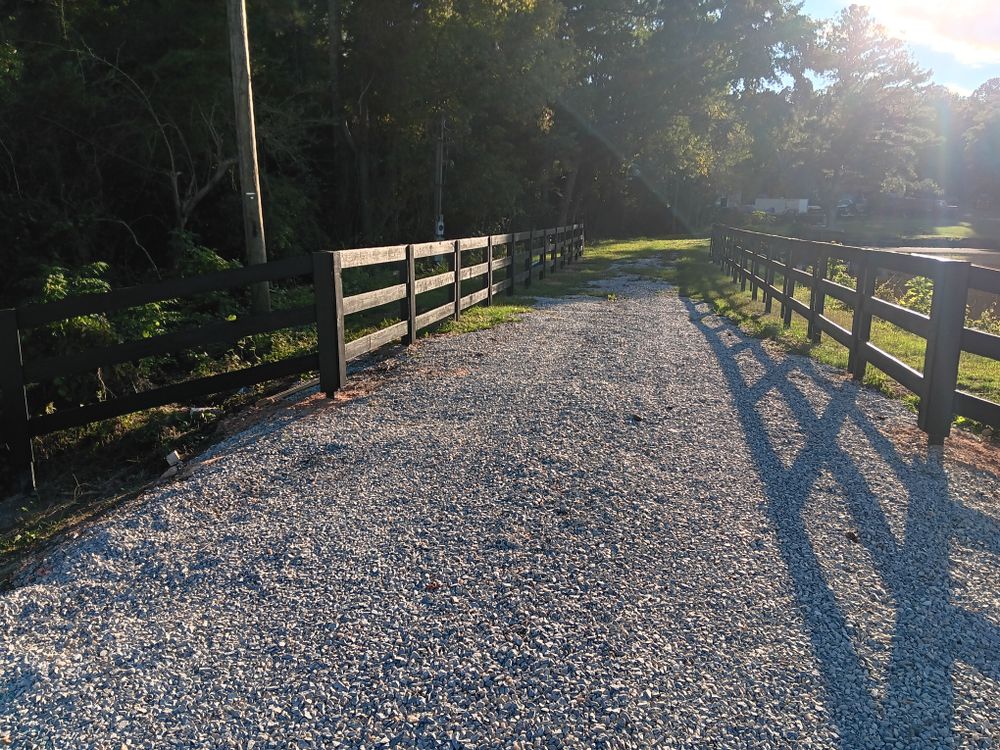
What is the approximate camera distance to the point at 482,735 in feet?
7.93

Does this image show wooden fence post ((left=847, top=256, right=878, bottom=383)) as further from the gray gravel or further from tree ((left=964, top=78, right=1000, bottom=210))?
tree ((left=964, top=78, right=1000, bottom=210))

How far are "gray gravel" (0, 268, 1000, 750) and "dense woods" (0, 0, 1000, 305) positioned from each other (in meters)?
6.17

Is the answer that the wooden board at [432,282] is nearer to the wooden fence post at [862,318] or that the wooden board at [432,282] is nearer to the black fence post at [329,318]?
the black fence post at [329,318]

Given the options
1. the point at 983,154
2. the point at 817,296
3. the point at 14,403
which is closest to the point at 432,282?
the point at 817,296

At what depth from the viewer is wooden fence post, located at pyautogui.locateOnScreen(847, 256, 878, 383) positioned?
277 inches

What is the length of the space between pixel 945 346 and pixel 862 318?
1.94m

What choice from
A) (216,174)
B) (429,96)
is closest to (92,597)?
(216,174)

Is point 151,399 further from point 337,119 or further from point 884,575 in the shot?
point 337,119

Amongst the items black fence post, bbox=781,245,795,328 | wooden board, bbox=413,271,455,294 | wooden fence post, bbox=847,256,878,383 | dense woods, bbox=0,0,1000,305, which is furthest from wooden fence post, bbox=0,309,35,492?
black fence post, bbox=781,245,795,328

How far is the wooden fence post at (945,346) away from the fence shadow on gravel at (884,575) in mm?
386

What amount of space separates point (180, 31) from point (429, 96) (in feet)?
24.8

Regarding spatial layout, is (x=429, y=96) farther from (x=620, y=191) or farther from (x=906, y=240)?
(x=906, y=240)

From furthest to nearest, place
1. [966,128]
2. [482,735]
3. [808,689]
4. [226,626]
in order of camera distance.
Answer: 1. [966,128]
2. [226,626]
3. [808,689]
4. [482,735]

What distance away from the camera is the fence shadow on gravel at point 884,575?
8.32 ft
